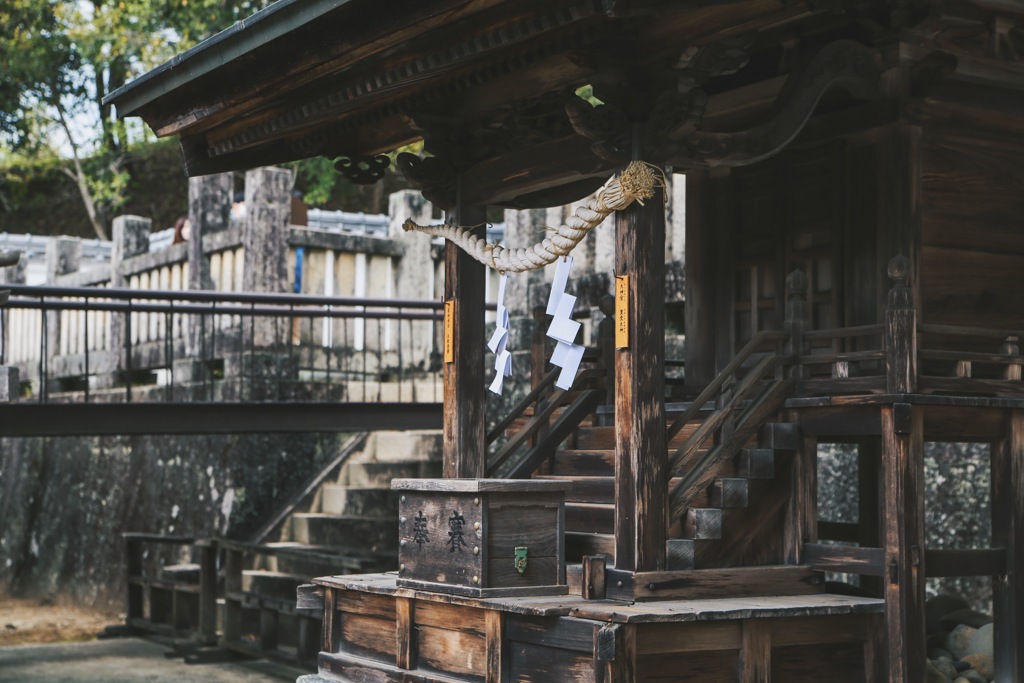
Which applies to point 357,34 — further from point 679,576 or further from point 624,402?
point 679,576

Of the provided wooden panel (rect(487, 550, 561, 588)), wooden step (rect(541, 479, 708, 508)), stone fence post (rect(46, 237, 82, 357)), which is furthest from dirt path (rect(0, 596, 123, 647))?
wooden panel (rect(487, 550, 561, 588))

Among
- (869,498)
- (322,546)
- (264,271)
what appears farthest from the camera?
(264,271)

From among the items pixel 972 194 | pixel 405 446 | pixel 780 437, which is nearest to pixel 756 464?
pixel 780 437

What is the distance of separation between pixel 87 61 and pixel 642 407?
72.0 feet

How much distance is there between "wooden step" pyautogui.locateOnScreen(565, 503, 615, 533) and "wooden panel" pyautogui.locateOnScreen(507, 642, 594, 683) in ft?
3.93

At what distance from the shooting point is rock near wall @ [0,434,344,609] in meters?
16.8

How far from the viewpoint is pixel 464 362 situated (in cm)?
960

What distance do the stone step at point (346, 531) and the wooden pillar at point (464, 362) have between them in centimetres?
585

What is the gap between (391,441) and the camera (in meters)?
17.3

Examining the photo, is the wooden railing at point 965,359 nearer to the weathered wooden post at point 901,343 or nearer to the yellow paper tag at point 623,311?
the weathered wooden post at point 901,343

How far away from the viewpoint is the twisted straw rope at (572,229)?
793 cm

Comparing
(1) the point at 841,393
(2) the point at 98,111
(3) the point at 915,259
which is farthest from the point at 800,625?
(2) the point at 98,111

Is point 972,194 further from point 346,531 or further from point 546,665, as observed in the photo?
point 346,531

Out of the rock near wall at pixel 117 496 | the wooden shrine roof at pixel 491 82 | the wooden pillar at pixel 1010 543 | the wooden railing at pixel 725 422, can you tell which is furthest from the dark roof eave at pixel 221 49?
the rock near wall at pixel 117 496
